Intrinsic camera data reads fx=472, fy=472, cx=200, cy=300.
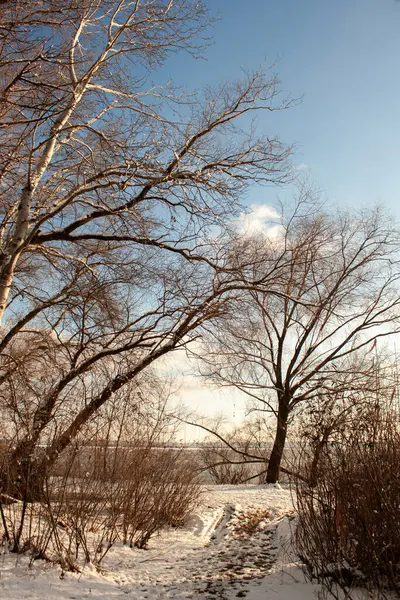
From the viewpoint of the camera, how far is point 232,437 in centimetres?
2378

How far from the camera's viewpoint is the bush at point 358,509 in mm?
4289

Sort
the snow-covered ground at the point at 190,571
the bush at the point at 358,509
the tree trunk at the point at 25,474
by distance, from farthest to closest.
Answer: the tree trunk at the point at 25,474 < the snow-covered ground at the point at 190,571 < the bush at the point at 358,509

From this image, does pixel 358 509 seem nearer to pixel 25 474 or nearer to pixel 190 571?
pixel 190 571

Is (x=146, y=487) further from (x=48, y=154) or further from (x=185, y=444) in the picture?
(x=48, y=154)

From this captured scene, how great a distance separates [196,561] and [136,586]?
1.52m

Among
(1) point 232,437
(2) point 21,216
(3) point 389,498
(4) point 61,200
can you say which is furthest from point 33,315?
(1) point 232,437

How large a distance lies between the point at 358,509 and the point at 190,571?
2.63 meters

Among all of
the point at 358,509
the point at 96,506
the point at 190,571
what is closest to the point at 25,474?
the point at 96,506

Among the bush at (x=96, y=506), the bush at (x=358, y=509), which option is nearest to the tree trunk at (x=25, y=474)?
Answer: the bush at (x=96, y=506)

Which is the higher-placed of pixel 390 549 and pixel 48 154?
pixel 48 154

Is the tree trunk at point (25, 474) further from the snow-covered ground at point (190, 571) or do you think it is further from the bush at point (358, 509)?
the bush at point (358, 509)

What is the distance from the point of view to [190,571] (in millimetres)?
6004

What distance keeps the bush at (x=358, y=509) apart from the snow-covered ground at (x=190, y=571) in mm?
417

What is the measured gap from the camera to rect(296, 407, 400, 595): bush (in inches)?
169
